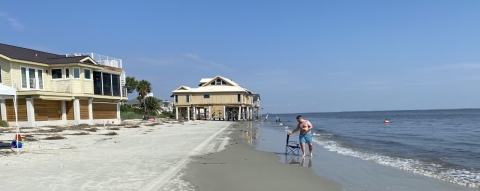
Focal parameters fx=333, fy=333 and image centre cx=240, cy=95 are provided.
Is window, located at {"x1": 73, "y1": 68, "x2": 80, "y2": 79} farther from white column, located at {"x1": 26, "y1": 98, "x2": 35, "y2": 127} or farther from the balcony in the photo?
white column, located at {"x1": 26, "y1": 98, "x2": 35, "y2": 127}

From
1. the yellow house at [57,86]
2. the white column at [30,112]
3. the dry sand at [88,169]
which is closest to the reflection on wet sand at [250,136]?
the dry sand at [88,169]

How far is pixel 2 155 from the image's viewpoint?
33.6 feet

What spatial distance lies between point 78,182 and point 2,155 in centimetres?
518

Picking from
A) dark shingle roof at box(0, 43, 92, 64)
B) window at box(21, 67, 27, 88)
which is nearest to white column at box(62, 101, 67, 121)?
window at box(21, 67, 27, 88)

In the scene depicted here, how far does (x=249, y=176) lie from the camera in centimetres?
815

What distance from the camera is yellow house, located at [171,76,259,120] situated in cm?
5528

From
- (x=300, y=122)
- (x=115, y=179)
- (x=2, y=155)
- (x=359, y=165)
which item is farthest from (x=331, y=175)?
(x=2, y=155)

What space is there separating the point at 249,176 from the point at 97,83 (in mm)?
25716

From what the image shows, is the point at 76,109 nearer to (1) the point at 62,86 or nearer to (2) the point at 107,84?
(1) the point at 62,86

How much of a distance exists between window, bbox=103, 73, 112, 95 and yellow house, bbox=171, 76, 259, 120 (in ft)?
76.7

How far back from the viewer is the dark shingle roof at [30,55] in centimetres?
2460

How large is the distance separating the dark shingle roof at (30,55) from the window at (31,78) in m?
0.82

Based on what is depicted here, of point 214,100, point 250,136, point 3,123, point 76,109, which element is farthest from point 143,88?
point 250,136

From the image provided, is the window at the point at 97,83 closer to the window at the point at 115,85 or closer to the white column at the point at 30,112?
the window at the point at 115,85
